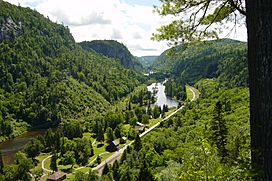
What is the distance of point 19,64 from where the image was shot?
148 m

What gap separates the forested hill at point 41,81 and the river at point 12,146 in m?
4.68

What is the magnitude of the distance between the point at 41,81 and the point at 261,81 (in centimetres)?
14656

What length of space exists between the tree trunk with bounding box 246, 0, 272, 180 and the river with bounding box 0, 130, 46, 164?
6798 centimetres

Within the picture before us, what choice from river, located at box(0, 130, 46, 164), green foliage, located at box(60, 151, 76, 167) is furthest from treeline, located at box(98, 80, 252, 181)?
river, located at box(0, 130, 46, 164)

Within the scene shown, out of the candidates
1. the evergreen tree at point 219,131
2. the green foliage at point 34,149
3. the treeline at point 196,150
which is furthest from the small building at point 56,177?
the evergreen tree at point 219,131

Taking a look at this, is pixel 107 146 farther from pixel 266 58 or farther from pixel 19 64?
pixel 19 64

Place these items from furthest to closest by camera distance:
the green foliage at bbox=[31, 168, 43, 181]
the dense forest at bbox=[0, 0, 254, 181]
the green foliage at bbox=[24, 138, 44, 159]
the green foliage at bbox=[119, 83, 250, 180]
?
the green foliage at bbox=[24, 138, 44, 159]
the green foliage at bbox=[31, 168, 43, 181]
the dense forest at bbox=[0, 0, 254, 181]
the green foliage at bbox=[119, 83, 250, 180]

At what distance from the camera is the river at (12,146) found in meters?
69.7

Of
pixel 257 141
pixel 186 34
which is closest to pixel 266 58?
pixel 257 141

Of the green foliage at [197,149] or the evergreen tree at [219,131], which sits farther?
the evergreen tree at [219,131]

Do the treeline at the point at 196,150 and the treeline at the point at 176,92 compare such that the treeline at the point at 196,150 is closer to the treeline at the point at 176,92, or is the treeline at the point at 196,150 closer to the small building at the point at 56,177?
the small building at the point at 56,177

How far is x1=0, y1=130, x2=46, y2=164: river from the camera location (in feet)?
229

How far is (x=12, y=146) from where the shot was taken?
82062 millimetres

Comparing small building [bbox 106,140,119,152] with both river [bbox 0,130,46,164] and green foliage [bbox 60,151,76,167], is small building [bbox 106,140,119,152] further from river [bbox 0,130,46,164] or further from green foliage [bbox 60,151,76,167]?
river [bbox 0,130,46,164]
